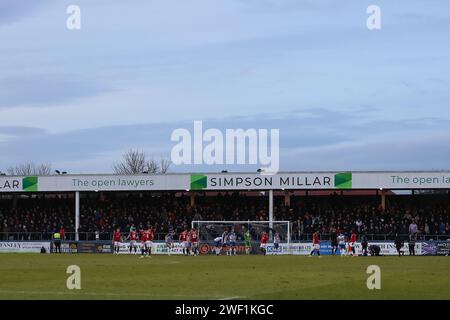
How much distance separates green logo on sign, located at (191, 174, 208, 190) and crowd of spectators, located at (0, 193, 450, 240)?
7.26 feet

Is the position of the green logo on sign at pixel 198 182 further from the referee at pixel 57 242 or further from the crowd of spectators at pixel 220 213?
the referee at pixel 57 242

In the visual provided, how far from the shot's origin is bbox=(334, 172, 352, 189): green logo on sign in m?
67.1

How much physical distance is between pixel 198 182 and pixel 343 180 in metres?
11.6

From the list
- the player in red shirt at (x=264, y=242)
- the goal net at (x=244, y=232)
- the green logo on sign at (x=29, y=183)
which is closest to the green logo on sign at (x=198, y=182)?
the goal net at (x=244, y=232)

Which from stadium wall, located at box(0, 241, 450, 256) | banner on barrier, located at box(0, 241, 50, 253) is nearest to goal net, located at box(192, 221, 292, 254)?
stadium wall, located at box(0, 241, 450, 256)

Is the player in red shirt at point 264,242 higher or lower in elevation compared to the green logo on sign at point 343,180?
lower

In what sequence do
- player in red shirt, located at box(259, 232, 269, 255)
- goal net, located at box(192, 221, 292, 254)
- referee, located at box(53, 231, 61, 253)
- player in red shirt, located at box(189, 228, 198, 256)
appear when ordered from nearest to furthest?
player in red shirt, located at box(189, 228, 198, 256), player in red shirt, located at box(259, 232, 269, 255), goal net, located at box(192, 221, 292, 254), referee, located at box(53, 231, 61, 253)

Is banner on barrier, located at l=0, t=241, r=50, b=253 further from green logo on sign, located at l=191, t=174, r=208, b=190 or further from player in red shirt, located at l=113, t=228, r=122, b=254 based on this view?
green logo on sign, located at l=191, t=174, r=208, b=190

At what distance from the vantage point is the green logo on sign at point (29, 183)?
72000 mm

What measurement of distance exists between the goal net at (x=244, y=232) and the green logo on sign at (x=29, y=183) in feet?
55.1

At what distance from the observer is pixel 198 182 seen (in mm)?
69312
